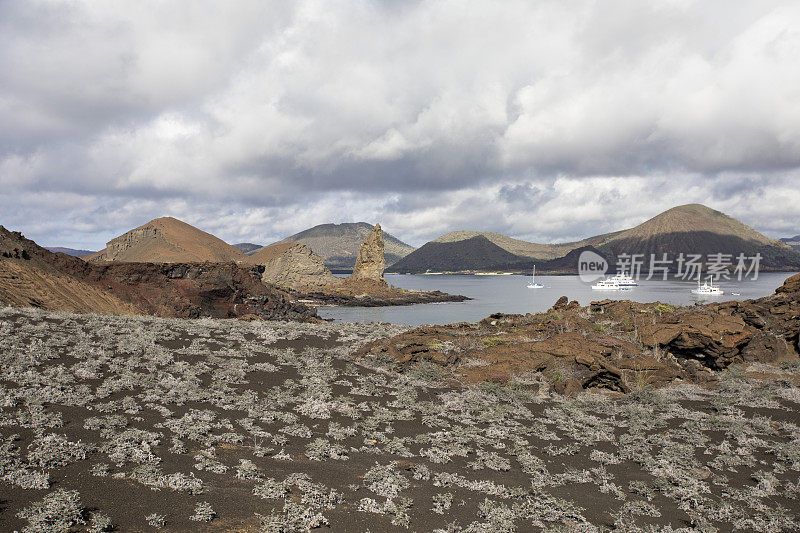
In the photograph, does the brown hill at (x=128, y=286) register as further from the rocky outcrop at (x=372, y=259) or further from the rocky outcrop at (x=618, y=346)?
the rocky outcrop at (x=372, y=259)

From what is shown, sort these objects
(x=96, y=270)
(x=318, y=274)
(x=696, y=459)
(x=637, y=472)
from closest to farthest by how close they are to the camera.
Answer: (x=637, y=472)
(x=696, y=459)
(x=96, y=270)
(x=318, y=274)

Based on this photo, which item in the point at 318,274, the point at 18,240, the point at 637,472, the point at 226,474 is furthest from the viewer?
the point at 318,274

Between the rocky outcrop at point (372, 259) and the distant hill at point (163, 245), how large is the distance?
28.5 metres

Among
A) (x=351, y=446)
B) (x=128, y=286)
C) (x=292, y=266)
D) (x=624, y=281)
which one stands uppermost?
(x=624, y=281)

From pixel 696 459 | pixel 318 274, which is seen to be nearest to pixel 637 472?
pixel 696 459

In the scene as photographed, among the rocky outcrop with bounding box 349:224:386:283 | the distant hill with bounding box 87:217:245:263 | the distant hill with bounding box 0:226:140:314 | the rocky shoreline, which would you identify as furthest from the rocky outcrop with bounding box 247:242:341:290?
the distant hill with bounding box 0:226:140:314

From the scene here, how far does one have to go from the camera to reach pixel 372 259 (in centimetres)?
10788

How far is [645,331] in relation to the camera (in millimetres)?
14555

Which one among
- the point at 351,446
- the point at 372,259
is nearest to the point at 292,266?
the point at 372,259

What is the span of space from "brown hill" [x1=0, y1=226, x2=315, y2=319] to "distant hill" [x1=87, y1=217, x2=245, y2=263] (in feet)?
141

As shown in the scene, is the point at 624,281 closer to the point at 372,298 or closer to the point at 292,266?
the point at 372,298

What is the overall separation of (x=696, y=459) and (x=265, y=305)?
40.3 meters

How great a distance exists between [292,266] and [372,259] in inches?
760

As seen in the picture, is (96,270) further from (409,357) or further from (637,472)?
(637,472)
